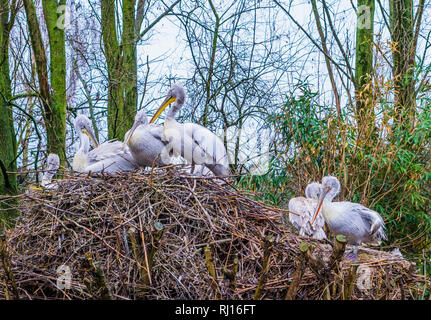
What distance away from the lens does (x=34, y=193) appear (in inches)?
158

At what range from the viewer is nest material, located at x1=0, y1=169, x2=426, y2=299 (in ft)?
9.53

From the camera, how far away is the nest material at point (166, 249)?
290 cm

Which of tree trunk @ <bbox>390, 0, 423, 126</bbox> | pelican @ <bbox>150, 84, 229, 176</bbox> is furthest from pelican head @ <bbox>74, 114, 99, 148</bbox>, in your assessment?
tree trunk @ <bbox>390, 0, 423, 126</bbox>

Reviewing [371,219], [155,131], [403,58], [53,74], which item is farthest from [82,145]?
[403,58]

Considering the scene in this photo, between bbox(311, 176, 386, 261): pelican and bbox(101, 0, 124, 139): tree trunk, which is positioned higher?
bbox(101, 0, 124, 139): tree trunk

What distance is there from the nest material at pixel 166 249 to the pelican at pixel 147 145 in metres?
0.87

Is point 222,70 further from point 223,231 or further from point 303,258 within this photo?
point 303,258

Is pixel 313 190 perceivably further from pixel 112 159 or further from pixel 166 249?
pixel 166 249

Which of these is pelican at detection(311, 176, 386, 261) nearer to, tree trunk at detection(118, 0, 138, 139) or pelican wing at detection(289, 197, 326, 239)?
pelican wing at detection(289, 197, 326, 239)

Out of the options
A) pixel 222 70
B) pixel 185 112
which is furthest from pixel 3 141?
pixel 222 70

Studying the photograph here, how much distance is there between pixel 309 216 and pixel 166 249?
277 cm

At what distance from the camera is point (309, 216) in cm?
561

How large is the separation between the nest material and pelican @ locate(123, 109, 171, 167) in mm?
873

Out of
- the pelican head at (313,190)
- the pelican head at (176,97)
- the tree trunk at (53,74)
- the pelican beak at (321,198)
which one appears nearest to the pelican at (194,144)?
the pelican head at (176,97)
